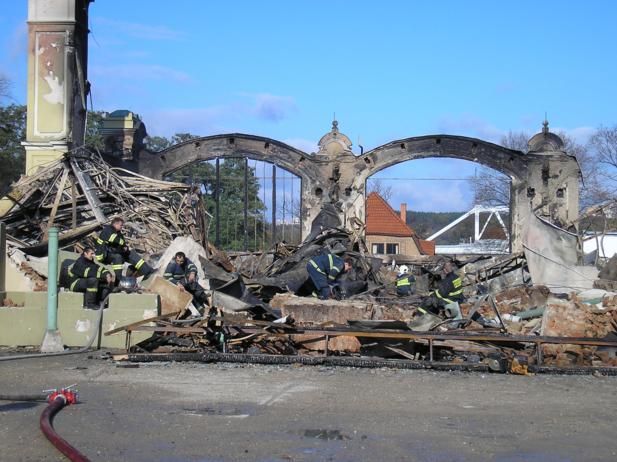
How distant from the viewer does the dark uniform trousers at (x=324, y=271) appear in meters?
18.0

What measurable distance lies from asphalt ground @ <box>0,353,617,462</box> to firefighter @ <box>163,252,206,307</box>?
3.34 meters

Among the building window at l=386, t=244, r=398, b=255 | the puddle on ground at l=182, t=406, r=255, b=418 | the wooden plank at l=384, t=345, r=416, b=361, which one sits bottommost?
the puddle on ground at l=182, t=406, r=255, b=418

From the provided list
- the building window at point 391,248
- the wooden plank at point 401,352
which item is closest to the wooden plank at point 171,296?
the wooden plank at point 401,352

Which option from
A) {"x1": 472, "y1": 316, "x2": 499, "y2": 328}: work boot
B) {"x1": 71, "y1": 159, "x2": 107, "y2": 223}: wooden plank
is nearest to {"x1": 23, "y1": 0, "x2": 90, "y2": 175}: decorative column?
{"x1": 71, "y1": 159, "x2": 107, "y2": 223}: wooden plank

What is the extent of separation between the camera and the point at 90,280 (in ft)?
47.6

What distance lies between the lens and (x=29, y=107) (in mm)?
24359

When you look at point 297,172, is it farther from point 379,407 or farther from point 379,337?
point 379,407

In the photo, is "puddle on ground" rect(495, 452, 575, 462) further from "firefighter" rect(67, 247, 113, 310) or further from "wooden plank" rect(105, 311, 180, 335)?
"firefighter" rect(67, 247, 113, 310)

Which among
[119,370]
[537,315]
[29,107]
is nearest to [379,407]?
[119,370]

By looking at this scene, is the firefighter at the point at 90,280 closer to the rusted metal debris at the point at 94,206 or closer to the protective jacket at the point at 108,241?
the protective jacket at the point at 108,241

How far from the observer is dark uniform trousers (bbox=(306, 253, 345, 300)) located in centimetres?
1800

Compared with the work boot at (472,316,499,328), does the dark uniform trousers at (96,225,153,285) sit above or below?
above

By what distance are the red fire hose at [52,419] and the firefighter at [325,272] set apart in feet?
28.8

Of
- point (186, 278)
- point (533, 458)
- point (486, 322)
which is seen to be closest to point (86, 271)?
point (186, 278)
